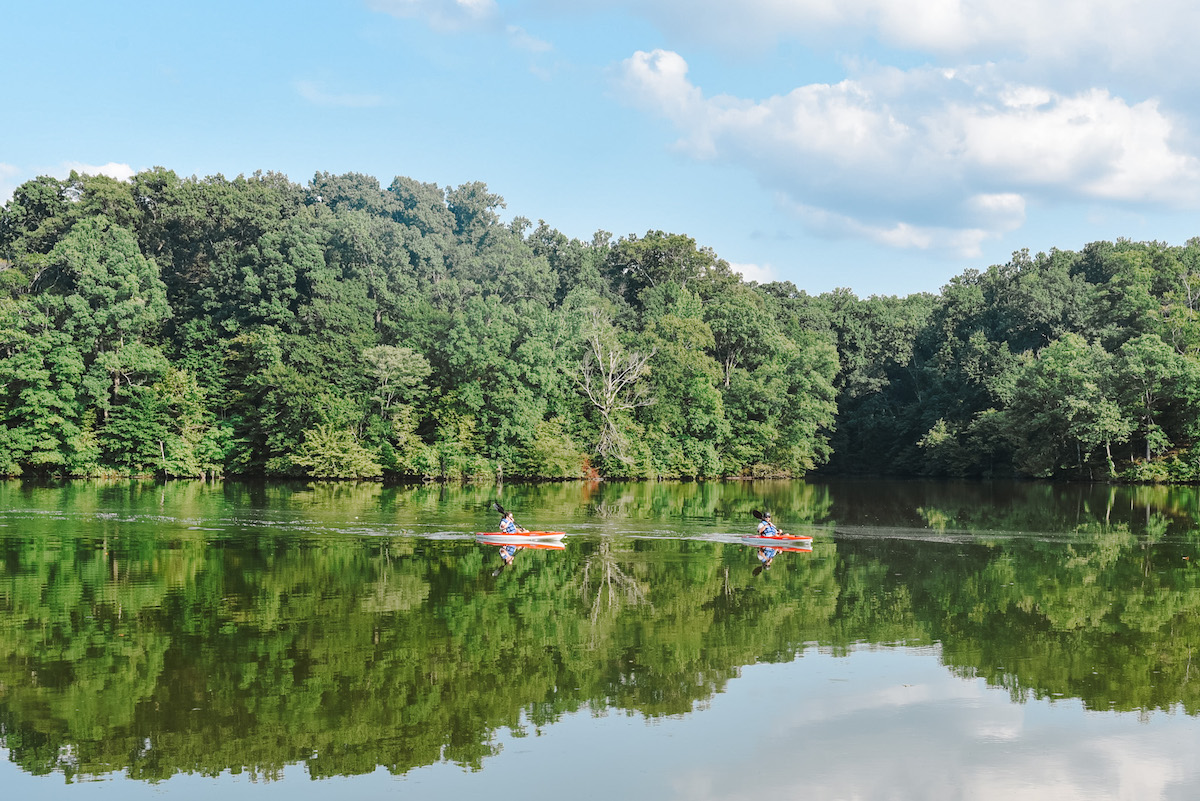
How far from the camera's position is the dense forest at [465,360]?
159 ft

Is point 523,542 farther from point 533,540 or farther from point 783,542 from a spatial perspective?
point 783,542

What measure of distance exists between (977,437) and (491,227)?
132 feet

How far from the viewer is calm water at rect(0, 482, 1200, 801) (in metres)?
9.48

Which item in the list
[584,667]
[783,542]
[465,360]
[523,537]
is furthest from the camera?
[465,360]

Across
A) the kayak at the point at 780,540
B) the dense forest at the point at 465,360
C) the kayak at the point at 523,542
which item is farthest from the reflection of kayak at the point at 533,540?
the dense forest at the point at 465,360

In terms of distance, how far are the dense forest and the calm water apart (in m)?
24.6

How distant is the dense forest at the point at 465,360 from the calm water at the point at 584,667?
24.6 m

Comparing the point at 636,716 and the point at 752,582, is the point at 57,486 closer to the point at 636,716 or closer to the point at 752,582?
the point at 752,582

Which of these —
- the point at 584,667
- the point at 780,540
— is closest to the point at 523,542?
the point at 780,540

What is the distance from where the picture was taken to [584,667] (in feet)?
42.1

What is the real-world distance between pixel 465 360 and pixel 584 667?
38847 mm

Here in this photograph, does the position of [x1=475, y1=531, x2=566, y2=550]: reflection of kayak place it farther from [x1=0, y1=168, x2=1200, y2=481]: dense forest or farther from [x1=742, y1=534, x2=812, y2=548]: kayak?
[x1=0, y1=168, x2=1200, y2=481]: dense forest

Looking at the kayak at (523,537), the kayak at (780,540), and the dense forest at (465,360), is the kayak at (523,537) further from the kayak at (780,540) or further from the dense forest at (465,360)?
the dense forest at (465,360)

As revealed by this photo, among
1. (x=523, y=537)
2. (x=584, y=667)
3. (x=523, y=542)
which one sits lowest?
(x=584, y=667)
